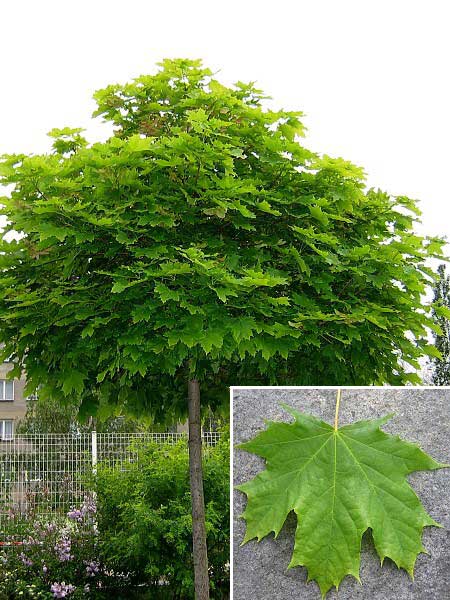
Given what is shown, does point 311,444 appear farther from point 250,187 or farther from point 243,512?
point 250,187

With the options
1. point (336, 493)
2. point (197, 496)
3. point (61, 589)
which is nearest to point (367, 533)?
point (336, 493)

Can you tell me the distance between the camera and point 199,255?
501cm

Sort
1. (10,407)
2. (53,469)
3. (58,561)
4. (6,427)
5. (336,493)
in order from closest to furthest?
(336,493) → (58,561) → (53,469) → (10,407) → (6,427)

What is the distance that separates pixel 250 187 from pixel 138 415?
2591mm

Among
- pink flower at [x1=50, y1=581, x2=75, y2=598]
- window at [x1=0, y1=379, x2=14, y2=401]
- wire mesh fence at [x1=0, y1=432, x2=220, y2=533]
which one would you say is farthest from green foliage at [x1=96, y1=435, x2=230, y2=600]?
window at [x1=0, y1=379, x2=14, y2=401]

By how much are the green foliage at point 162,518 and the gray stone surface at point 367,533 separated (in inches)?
229

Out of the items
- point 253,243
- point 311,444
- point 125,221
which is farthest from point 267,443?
point 253,243

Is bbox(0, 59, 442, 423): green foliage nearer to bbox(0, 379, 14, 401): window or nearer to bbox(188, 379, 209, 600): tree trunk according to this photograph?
bbox(188, 379, 209, 600): tree trunk

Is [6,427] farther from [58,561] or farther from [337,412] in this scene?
[337,412]

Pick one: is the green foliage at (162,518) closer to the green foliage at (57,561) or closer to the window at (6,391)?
the green foliage at (57,561)

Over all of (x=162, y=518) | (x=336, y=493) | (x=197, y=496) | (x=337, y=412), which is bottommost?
(x=162, y=518)

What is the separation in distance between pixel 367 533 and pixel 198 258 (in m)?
2.65

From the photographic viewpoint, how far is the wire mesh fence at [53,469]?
9.75 m

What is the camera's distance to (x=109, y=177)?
536 cm
